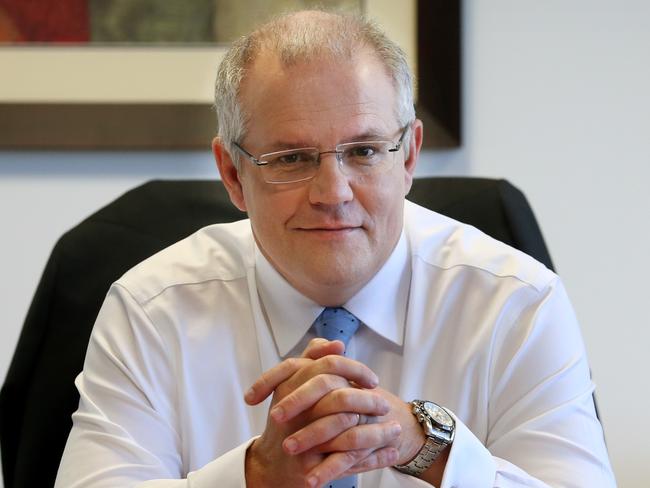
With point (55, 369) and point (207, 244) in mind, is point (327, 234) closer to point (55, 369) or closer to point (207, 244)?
point (207, 244)

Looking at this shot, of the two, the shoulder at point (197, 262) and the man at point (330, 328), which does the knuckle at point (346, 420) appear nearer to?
the man at point (330, 328)

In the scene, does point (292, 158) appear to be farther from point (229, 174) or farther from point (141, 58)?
point (141, 58)

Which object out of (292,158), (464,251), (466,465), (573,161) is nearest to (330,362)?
(466,465)

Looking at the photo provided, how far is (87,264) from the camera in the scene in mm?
1844

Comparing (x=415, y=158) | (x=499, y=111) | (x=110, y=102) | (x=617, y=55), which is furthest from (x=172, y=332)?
(x=617, y=55)

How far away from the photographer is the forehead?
153 centimetres

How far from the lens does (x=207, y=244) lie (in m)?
1.83

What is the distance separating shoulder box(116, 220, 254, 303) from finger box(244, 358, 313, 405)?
37cm

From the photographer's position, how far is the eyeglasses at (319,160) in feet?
5.03

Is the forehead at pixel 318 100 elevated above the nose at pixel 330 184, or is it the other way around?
the forehead at pixel 318 100

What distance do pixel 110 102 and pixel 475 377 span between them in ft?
3.70

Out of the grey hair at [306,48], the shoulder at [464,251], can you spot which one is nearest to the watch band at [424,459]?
the shoulder at [464,251]

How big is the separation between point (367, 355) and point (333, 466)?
34cm

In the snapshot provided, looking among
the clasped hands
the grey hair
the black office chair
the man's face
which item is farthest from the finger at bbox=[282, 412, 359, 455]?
the black office chair
